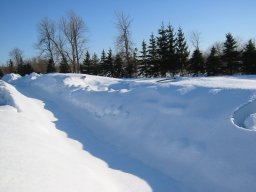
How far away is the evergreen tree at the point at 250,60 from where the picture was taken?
96.1ft

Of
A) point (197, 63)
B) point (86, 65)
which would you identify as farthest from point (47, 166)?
point (86, 65)

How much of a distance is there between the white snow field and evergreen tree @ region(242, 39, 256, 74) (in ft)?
71.9

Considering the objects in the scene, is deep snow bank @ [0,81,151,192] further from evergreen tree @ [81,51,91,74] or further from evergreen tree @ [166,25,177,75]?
evergreen tree @ [81,51,91,74]

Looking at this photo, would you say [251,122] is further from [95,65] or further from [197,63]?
[95,65]

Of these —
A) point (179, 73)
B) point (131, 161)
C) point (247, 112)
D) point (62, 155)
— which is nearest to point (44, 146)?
point (62, 155)

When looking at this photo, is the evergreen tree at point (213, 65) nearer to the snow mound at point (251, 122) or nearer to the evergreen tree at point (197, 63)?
the evergreen tree at point (197, 63)

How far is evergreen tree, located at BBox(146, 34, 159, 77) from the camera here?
3741 cm

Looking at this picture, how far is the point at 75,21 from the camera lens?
37844 millimetres

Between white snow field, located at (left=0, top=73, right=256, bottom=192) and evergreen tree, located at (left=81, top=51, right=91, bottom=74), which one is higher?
evergreen tree, located at (left=81, top=51, right=91, bottom=74)

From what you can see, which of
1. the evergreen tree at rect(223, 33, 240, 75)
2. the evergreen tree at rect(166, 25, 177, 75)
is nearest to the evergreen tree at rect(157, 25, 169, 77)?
the evergreen tree at rect(166, 25, 177, 75)

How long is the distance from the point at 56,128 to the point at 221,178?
5730mm

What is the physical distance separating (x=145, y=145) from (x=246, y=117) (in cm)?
255

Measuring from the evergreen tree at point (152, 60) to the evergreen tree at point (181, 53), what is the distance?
282 centimetres

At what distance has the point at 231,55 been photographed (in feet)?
104
